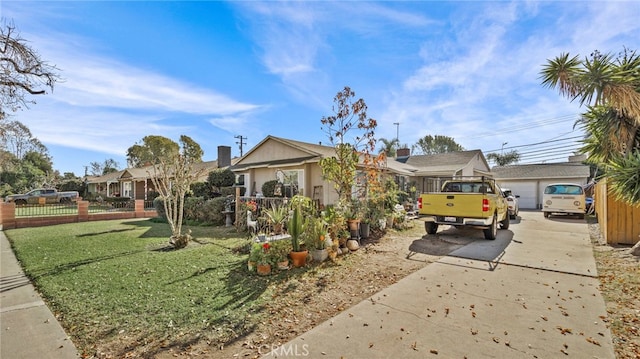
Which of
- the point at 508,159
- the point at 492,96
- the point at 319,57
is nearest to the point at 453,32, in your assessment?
the point at 319,57

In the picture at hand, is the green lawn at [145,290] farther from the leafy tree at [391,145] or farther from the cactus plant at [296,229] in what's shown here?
the leafy tree at [391,145]

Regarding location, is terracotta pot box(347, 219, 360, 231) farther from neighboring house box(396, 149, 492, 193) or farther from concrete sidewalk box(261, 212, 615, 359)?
neighboring house box(396, 149, 492, 193)

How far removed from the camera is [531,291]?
488cm

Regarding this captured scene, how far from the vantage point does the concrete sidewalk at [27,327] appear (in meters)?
3.18

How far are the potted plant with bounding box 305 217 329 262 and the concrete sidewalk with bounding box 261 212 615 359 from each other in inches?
81.9

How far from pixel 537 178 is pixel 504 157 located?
2439cm

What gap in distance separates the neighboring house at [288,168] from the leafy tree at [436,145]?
3300cm

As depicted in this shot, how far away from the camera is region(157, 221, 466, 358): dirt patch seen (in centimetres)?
327

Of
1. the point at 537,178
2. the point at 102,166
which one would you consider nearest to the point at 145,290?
the point at 537,178

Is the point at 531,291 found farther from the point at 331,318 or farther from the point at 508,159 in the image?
the point at 508,159

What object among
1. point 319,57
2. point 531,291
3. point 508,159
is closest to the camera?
point 531,291

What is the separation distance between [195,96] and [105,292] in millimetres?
11329

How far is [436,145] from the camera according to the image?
48312 millimetres

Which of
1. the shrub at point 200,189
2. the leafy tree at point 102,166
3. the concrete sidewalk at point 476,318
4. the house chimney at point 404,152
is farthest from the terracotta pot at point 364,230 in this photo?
the leafy tree at point 102,166
